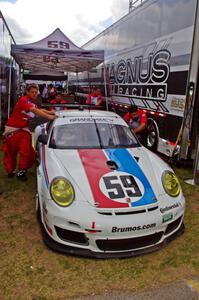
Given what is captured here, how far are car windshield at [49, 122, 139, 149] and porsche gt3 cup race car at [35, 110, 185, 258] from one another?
112 millimetres

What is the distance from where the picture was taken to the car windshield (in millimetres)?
4289

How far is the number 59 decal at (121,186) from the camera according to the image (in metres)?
3.23

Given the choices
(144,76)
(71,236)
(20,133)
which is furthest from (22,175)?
(144,76)

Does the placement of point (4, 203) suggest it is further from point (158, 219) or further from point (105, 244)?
point (158, 219)

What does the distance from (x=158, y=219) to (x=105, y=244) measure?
2.05ft

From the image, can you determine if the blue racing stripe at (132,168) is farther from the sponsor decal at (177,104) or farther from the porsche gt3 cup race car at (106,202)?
the sponsor decal at (177,104)

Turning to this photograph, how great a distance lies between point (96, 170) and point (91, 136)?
0.94m

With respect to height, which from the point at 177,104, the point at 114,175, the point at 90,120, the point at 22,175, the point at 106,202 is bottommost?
the point at 22,175

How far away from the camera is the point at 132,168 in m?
3.74

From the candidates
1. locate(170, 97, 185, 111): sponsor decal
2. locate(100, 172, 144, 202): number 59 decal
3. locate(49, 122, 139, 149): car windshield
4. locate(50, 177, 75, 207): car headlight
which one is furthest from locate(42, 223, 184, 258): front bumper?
locate(170, 97, 185, 111): sponsor decal

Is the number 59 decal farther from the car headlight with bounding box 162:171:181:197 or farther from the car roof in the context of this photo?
the car roof

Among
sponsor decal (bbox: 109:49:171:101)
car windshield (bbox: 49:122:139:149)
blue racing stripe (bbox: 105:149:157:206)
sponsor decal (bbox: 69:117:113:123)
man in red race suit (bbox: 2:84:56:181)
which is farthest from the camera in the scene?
sponsor decal (bbox: 109:49:171:101)

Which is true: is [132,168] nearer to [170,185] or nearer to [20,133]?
[170,185]

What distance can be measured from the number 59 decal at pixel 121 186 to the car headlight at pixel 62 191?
362 millimetres
